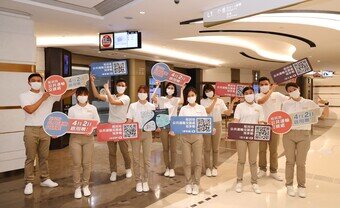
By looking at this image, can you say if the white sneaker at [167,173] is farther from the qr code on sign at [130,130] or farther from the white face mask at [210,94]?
the white face mask at [210,94]

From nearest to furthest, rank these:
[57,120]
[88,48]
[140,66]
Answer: [57,120] → [88,48] → [140,66]

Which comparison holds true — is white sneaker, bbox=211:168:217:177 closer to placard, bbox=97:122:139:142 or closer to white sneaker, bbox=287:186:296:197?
white sneaker, bbox=287:186:296:197

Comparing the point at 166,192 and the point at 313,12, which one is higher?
the point at 313,12

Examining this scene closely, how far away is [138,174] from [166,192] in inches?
19.7

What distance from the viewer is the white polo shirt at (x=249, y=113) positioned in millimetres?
4207

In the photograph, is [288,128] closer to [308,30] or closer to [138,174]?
Answer: [138,174]

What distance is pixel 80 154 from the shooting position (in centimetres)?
399

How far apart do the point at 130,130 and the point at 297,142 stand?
2.39 metres

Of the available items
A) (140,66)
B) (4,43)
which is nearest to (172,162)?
(4,43)

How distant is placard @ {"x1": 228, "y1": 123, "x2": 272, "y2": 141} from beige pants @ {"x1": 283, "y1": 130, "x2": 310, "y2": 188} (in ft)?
1.01

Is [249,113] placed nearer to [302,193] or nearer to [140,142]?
[302,193]

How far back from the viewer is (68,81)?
431 centimetres

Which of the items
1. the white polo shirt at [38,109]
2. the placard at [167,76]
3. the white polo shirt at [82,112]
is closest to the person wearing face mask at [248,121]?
the placard at [167,76]

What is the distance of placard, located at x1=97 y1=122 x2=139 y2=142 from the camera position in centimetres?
413
